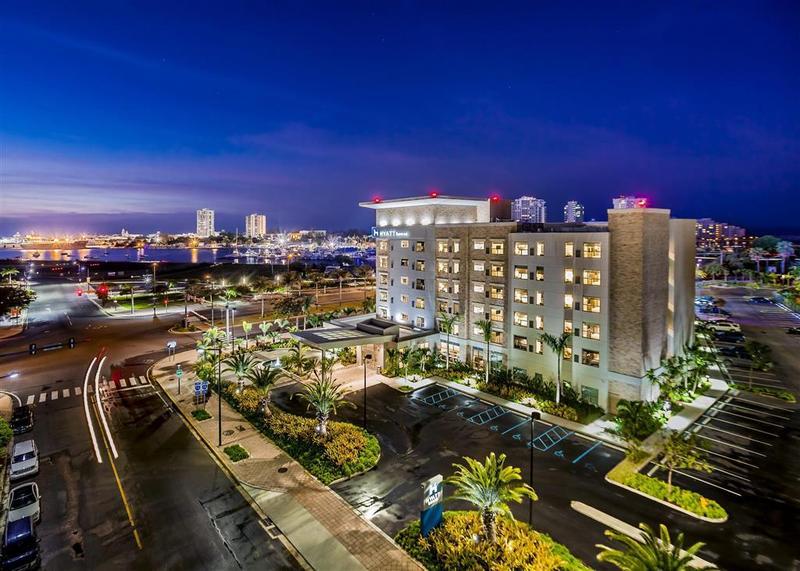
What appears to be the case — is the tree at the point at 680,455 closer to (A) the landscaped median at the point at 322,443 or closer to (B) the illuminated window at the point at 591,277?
(B) the illuminated window at the point at 591,277

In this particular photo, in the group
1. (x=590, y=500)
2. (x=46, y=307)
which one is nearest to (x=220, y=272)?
(x=46, y=307)

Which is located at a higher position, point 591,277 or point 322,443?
point 591,277

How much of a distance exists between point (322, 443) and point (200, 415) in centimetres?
1422

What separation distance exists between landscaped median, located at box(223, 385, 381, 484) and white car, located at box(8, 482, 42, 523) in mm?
14762

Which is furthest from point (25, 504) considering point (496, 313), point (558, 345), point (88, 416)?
point (496, 313)

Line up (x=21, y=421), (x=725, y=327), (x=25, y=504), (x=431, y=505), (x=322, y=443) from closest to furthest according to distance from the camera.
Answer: (x=431, y=505) → (x=25, y=504) → (x=322, y=443) → (x=21, y=421) → (x=725, y=327)

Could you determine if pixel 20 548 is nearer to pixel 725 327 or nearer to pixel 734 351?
pixel 734 351

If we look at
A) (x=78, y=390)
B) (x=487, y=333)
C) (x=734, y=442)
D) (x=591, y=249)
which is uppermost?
(x=591, y=249)

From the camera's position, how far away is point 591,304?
41094 mm

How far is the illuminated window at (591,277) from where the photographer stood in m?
40.6

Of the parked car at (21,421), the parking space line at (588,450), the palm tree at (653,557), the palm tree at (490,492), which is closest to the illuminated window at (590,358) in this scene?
the parking space line at (588,450)

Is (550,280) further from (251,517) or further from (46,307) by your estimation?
(46,307)

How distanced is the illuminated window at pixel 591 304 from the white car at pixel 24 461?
47.2 m

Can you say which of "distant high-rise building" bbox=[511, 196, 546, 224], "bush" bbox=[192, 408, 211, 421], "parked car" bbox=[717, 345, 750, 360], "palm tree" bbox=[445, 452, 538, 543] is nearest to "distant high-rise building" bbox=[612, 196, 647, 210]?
"palm tree" bbox=[445, 452, 538, 543]
